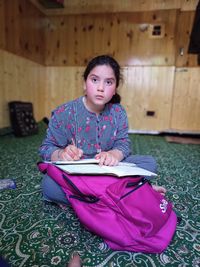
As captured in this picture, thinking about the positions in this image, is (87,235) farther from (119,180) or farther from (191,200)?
(191,200)

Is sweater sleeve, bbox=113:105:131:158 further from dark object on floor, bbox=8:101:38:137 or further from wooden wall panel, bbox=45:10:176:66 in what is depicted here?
wooden wall panel, bbox=45:10:176:66

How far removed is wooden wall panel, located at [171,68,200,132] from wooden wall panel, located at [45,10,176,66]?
308 millimetres

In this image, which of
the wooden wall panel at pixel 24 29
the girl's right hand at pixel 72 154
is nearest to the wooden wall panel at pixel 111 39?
the wooden wall panel at pixel 24 29

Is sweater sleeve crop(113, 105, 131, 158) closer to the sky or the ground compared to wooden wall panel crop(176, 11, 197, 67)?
closer to the ground

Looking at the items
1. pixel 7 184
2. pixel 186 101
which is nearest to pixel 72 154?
pixel 7 184

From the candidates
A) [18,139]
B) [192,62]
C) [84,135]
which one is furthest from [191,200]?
[192,62]

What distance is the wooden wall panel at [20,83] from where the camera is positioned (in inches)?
94.4

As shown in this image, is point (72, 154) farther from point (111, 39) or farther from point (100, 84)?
point (111, 39)

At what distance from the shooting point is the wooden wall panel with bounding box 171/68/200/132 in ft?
9.83

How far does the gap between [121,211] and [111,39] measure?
3.05 meters

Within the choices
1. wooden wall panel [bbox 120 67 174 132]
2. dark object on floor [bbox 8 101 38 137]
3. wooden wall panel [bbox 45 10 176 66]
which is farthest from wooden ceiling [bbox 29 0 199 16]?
dark object on floor [bbox 8 101 38 137]

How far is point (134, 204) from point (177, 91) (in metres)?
2.81

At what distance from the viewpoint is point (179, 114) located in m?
3.12

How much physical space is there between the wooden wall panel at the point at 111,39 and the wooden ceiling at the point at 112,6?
0.07 metres
